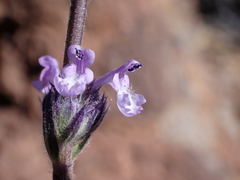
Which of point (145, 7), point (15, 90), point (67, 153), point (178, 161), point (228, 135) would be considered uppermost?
point (145, 7)

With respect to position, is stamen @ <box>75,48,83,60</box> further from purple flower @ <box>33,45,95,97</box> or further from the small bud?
the small bud

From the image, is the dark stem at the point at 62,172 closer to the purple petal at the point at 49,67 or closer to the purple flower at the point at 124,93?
the purple flower at the point at 124,93

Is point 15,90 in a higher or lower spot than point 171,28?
lower

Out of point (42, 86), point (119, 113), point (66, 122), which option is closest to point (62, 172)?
point (66, 122)

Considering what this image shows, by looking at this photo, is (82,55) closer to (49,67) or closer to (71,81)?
(71,81)

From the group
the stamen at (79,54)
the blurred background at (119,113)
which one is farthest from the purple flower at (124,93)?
the blurred background at (119,113)

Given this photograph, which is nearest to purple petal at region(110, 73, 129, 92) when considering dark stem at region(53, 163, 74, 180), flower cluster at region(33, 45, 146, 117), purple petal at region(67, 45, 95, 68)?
flower cluster at region(33, 45, 146, 117)

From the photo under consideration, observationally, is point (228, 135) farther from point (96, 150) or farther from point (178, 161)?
point (96, 150)

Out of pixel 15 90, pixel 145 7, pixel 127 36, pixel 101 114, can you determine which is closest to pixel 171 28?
pixel 145 7
